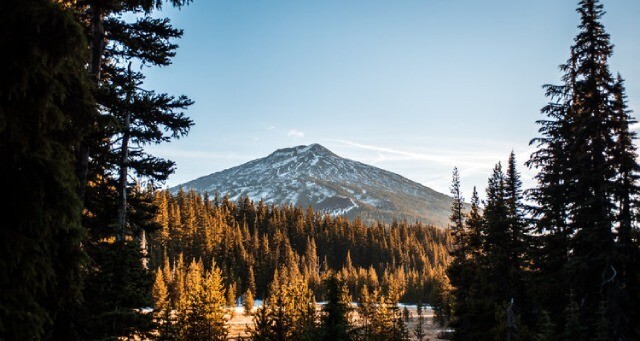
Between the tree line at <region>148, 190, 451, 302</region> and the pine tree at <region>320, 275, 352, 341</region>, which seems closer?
the pine tree at <region>320, 275, 352, 341</region>

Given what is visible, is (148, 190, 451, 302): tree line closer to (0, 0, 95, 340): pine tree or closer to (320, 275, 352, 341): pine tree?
(320, 275, 352, 341): pine tree

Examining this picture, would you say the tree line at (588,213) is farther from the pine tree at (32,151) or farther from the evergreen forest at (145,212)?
the pine tree at (32,151)

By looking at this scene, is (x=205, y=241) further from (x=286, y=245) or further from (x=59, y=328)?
(x=59, y=328)

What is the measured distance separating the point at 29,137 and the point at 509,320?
19582 millimetres

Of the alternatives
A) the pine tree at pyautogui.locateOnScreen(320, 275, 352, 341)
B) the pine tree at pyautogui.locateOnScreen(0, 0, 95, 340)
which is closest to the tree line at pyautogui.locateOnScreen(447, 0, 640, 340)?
the pine tree at pyautogui.locateOnScreen(320, 275, 352, 341)

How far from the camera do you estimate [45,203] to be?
451 cm

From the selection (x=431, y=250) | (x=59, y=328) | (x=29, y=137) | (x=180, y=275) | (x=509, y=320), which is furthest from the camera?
(x=431, y=250)

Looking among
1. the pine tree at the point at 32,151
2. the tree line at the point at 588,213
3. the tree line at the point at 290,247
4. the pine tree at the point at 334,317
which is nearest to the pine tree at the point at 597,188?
the tree line at the point at 588,213

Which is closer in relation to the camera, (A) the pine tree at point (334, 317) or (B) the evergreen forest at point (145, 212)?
(B) the evergreen forest at point (145, 212)

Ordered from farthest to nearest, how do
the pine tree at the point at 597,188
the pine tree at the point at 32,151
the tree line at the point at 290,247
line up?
the tree line at the point at 290,247 < the pine tree at the point at 597,188 < the pine tree at the point at 32,151

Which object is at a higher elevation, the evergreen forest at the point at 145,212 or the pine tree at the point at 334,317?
the evergreen forest at the point at 145,212

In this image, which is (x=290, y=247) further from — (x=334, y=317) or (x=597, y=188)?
(x=597, y=188)

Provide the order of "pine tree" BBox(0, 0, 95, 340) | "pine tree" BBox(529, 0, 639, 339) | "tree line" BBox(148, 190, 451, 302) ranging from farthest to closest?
1. "tree line" BBox(148, 190, 451, 302)
2. "pine tree" BBox(529, 0, 639, 339)
3. "pine tree" BBox(0, 0, 95, 340)

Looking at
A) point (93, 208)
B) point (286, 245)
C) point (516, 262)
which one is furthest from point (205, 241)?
point (93, 208)
